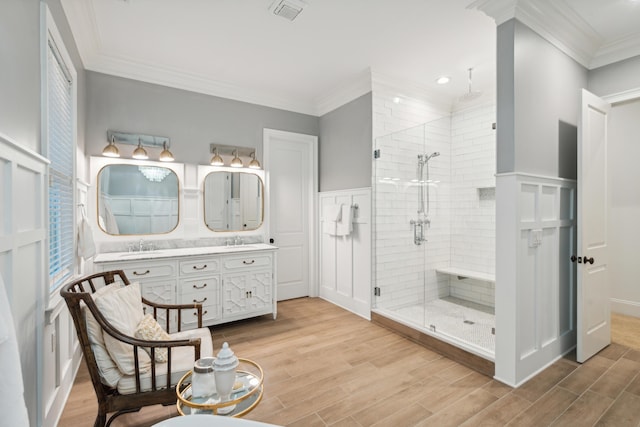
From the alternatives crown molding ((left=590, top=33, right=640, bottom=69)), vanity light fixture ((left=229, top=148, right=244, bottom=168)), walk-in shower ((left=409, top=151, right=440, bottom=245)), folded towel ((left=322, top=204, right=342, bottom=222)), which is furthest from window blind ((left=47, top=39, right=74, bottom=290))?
crown molding ((left=590, top=33, right=640, bottom=69))

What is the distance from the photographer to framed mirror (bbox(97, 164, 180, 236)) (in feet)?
10.5

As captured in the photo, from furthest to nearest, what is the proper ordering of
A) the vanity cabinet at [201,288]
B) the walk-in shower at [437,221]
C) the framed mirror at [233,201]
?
the framed mirror at [233,201], the walk-in shower at [437,221], the vanity cabinet at [201,288]

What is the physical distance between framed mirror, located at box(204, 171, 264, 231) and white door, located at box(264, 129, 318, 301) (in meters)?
0.18

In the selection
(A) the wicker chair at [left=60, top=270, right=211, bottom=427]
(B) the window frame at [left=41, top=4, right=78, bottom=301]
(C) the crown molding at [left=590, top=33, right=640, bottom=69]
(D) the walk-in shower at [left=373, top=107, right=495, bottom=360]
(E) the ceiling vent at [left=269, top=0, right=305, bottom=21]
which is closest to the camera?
(A) the wicker chair at [left=60, top=270, right=211, bottom=427]

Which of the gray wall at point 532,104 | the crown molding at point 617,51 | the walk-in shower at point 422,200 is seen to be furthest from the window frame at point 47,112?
the crown molding at point 617,51

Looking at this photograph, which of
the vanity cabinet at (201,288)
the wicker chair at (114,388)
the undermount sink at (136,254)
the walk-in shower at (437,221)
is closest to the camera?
the wicker chair at (114,388)

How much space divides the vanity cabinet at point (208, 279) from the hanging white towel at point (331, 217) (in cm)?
93

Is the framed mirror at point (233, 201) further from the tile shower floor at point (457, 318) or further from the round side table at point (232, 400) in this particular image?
the round side table at point (232, 400)

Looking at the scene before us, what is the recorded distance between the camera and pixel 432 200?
13.0 ft

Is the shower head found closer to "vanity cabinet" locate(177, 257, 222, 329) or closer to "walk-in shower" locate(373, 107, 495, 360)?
"walk-in shower" locate(373, 107, 495, 360)

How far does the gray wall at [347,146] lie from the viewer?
3.69 metres

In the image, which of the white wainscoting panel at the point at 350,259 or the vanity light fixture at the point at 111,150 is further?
Result: the white wainscoting panel at the point at 350,259

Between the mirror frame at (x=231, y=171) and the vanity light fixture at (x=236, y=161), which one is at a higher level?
the vanity light fixture at (x=236, y=161)

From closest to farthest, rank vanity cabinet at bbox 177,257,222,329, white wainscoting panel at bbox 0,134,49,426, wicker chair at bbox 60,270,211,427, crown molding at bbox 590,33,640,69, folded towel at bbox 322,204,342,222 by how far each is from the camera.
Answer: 1. white wainscoting panel at bbox 0,134,49,426
2. wicker chair at bbox 60,270,211,427
3. crown molding at bbox 590,33,640,69
4. vanity cabinet at bbox 177,257,222,329
5. folded towel at bbox 322,204,342,222
